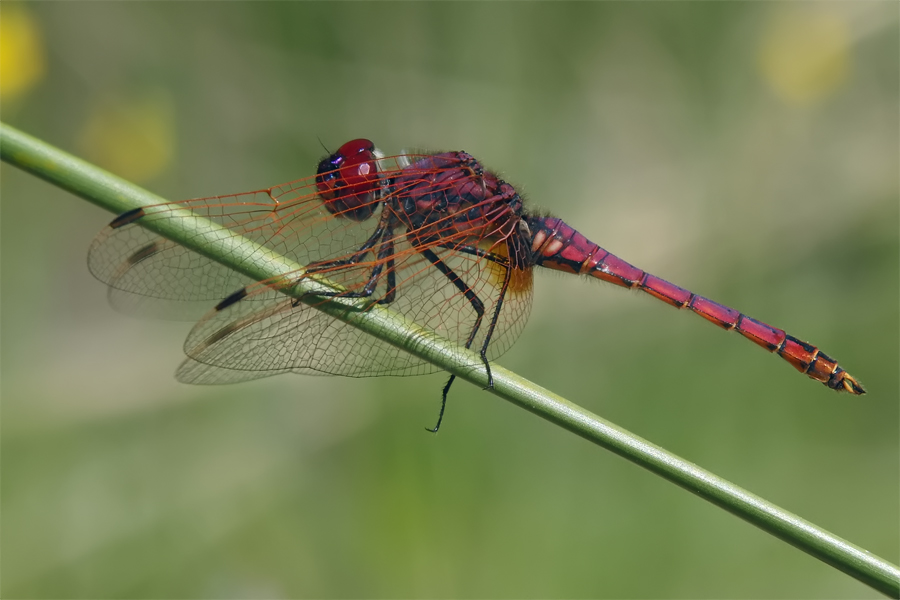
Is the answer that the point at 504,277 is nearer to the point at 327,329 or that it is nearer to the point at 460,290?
the point at 460,290

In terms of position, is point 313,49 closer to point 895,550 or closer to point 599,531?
point 599,531

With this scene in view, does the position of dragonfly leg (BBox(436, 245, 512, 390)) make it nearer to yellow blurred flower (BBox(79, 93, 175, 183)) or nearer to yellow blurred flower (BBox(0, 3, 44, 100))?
yellow blurred flower (BBox(79, 93, 175, 183))

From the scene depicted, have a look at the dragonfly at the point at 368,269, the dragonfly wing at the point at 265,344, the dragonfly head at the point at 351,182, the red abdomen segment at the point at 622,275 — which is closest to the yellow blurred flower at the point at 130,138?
the dragonfly at the point at 368,269

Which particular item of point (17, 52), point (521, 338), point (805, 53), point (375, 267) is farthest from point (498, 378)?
point (805, 53)

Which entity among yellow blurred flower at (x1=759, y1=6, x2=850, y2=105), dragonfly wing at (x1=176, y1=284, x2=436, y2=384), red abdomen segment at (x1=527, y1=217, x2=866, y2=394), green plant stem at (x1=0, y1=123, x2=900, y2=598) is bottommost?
dragonfly wing at (x1=176, y1=284, x2=436, y2=384)

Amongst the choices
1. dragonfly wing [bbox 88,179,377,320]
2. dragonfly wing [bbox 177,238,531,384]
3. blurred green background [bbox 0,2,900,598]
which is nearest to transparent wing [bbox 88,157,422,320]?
dragonfly wing [bbox 88,179,377,320]
